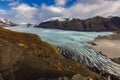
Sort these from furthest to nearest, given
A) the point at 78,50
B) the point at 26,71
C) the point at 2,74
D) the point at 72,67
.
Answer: the point at 78,50
the point at 72,67
the point at 26,71
the point at 2,74

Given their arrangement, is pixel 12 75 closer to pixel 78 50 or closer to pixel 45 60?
pixel 45 60

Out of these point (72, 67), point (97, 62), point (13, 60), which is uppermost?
point (13, 60)

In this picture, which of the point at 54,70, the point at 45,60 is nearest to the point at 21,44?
the point at 45,60

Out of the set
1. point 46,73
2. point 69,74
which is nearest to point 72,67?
point 69,74

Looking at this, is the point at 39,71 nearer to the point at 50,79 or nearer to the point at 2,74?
the point at 50,79

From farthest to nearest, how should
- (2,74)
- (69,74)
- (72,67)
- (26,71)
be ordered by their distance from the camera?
(72,67), (69,74), (26,71), (2,74)

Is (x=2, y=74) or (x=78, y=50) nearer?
(x=2, y=74)

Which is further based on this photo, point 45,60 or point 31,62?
point 45,60

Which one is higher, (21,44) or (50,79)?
(21,44)

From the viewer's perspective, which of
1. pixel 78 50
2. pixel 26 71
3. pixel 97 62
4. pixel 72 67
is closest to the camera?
pixel 26 71
